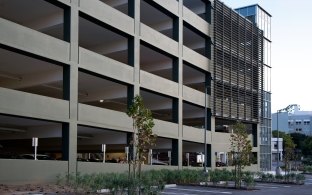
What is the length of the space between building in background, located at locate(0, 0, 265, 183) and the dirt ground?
1.37 metres

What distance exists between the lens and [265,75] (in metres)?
64.6

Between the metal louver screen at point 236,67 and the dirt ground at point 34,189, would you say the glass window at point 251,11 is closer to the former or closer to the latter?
the metal louver screen at point 236,67

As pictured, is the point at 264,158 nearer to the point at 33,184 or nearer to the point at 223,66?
the point at 223,66

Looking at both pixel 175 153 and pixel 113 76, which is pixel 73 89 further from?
pixel 175 153

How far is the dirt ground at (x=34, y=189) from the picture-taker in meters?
22.6

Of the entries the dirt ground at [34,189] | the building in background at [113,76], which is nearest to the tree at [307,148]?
the building in background at [113,76]

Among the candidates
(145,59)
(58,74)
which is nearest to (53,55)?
(58,74)

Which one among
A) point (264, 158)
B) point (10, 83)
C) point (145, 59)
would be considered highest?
point (145, 59)

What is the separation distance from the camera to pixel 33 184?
26.4 meters

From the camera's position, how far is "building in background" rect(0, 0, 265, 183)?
28.6 m

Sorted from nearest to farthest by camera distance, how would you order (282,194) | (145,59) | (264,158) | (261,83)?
(282,194)
(145,59)
(261,83)
(264,158)

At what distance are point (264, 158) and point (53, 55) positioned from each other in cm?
4329

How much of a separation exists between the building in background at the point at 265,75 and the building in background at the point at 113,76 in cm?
685

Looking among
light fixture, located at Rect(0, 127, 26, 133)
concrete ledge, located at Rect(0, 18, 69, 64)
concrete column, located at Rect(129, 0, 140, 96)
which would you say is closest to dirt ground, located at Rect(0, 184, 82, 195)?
concrete ledge, located at Rect(0, 18, 69, 64)
